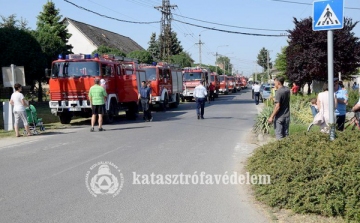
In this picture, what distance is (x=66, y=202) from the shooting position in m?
6.15

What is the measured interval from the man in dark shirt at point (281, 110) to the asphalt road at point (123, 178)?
1.10m

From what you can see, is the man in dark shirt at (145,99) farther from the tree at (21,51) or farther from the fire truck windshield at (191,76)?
the fire truck windshield at (191,76)

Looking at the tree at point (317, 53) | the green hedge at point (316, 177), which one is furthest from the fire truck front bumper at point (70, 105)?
the tree at point (317, 53)

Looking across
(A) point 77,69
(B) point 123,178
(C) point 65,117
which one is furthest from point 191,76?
(B) point 123,178

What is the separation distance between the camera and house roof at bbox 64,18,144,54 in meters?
51.8

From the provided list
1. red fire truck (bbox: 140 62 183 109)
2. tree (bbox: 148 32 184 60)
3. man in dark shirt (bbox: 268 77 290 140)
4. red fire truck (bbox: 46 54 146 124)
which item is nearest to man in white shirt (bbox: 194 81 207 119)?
red fire truck (bbox: 46 54 146 124)

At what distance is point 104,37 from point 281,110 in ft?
164

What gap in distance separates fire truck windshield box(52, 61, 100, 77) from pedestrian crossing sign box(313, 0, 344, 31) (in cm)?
1170

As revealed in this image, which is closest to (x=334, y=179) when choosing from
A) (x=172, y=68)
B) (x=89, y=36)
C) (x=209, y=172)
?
(x=209, y=172)

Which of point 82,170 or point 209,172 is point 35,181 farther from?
point 209,172

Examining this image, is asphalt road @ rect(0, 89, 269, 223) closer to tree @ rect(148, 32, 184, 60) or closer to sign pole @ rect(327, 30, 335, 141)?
sign pole @ rect(327, 30, 335, 141)

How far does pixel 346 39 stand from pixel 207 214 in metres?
21.6

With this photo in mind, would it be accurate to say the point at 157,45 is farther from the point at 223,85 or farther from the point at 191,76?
the point at 191,76

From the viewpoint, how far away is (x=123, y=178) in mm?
7590
